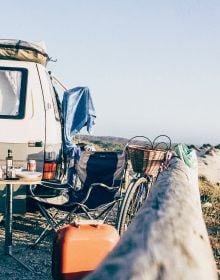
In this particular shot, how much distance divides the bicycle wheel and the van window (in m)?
1.73

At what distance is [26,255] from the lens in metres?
5.92

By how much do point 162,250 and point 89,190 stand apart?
14.0 feet

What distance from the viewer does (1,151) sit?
6277 mm

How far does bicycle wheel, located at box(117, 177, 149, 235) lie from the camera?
5648 mm

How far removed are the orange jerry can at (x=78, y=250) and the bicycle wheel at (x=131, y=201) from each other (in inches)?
61.1

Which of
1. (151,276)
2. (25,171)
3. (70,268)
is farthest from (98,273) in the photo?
(25,171)

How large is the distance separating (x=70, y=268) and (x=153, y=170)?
2812 millimetres

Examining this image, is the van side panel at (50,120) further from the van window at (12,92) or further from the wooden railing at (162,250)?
the wooden railing at (162,250)

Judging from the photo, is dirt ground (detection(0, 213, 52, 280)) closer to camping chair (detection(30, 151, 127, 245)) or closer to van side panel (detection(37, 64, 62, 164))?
camping chair (detection(30, 151, 127, 245))

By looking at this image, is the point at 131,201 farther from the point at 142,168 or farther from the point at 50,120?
the point at 50,120

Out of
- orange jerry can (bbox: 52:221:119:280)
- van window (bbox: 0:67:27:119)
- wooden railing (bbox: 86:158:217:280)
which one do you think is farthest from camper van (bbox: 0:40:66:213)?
wooden railing (bbox: 86:158:217:280)

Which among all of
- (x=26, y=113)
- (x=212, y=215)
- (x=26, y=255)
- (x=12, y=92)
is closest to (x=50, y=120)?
(x=26, y=113)

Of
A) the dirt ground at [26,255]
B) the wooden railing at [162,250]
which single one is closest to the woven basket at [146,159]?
the dirt ground at [26,255]

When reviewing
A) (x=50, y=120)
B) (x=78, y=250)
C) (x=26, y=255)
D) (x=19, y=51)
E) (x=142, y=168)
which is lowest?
(x=26, y=255)
